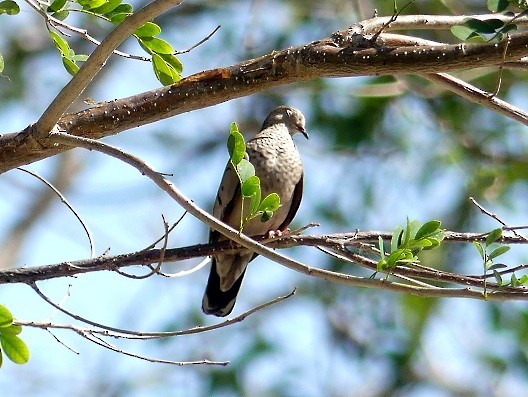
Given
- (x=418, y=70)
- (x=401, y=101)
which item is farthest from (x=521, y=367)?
(x=418, y=70)

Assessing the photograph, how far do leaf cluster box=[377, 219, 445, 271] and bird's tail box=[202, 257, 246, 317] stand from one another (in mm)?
2302

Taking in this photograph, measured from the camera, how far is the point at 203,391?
9688 mm

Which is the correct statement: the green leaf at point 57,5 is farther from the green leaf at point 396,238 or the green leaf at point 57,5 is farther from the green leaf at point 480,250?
the green leaf at point 480,250

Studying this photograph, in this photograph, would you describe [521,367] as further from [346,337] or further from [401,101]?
[401,101]

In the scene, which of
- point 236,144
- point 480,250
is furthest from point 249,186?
point 480,250

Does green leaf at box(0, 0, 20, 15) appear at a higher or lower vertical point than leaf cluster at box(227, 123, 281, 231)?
higher

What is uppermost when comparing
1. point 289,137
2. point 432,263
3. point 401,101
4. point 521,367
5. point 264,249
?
point 401,101

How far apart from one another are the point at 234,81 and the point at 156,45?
1.06 feet

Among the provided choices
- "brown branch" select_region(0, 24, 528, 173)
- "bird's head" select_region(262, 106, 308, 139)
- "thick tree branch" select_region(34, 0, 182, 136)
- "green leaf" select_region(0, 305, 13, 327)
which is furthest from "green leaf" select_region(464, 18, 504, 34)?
"bird's head" select_region(262, 106, 308, 139)

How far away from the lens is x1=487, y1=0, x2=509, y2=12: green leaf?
9.72 feet

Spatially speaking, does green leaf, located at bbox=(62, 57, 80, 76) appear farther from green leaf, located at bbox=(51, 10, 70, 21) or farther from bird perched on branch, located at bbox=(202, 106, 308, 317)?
bird perched on branch, located at bbox=(202, 106, 308, 317)

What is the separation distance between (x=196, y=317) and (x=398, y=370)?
271 cm

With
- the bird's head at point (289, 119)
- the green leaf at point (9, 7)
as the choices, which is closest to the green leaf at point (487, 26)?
the green leaf at point (9, 7)

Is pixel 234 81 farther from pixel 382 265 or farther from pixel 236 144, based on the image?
pixel 382 265
